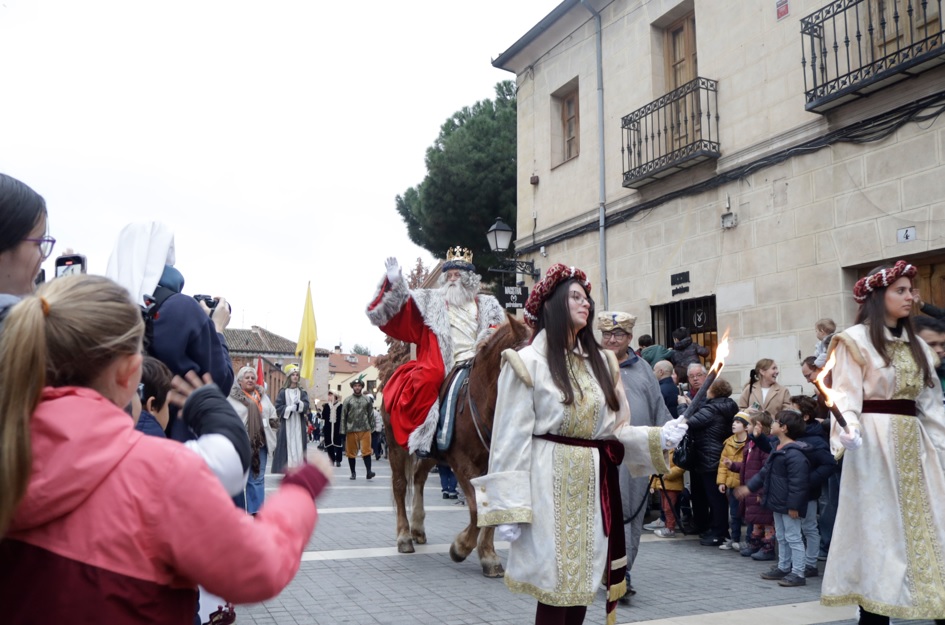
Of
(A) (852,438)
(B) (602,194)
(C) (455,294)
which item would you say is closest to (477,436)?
(C) (455,294)

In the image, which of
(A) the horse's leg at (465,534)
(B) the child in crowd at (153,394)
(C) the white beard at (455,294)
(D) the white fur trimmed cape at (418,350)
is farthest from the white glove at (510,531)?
(C) the white beard at (455,294)

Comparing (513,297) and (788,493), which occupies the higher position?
(513,297)

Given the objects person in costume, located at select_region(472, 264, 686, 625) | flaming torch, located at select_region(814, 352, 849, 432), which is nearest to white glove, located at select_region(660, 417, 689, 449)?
person in costume, located at select_region(472, 264, 686, 625)

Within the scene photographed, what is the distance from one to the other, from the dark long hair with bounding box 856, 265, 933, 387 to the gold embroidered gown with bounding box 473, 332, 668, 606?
5.97 ft

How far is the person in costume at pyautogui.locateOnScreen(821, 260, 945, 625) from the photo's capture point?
4.06 metres

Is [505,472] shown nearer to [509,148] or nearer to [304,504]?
[304,504]

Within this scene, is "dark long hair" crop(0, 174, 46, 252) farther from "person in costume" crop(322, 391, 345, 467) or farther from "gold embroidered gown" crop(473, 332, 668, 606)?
"person in costume" crop(322, 391, 345, 467)

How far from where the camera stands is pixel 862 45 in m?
9.21

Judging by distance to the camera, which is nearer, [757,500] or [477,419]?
[477,419]

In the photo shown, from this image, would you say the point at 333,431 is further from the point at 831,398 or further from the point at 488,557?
the point at 831,398

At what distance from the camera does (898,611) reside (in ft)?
13.1

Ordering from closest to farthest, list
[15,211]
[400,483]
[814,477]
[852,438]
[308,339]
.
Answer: [15,211]
[852,438]
[308,339]
[814,477]
[400,483]

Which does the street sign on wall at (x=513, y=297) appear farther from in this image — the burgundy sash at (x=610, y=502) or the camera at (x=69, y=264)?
the camera at (x=69, y=264)

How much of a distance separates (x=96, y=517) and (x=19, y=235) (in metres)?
1.22
